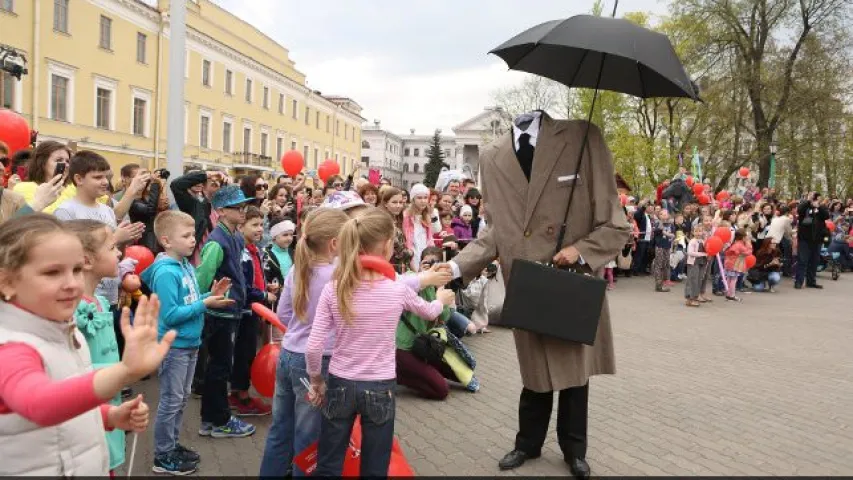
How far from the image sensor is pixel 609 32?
3.28 m

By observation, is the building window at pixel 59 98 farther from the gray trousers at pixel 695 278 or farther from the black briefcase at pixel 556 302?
the black briefcase at pixel 556 302

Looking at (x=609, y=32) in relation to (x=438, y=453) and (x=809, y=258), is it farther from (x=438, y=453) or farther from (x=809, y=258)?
(x=809, y=258)

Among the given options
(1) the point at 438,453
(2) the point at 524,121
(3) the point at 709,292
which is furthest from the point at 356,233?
(3) the point at 709,292

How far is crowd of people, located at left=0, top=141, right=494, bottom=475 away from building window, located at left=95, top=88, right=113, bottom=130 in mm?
28754

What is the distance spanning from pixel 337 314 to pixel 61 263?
1.26m

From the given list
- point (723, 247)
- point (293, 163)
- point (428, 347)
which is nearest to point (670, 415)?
point (428, 347)

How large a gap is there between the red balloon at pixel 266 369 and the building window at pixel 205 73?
131 ft

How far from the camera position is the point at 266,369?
4.48 meters

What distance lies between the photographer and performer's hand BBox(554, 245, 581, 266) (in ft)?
11.6

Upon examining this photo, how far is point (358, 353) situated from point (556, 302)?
1193 mm

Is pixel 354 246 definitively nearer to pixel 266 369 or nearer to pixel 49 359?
pixel 49 359

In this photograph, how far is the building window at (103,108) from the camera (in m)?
31.4

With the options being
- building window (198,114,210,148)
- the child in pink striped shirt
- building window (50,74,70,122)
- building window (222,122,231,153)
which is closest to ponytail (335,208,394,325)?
the child in pink striped shirt

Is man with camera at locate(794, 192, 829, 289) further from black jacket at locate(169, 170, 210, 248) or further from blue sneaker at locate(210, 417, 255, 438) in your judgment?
blue sneaker at locate(210, 417, 255, 438)
